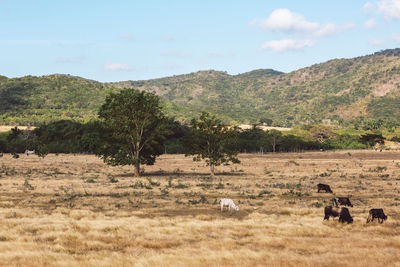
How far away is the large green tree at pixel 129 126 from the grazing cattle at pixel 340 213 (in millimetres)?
34794

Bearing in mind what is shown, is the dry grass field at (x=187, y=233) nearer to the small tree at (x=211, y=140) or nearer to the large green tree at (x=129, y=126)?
the large green tree at (x=129, y=126)

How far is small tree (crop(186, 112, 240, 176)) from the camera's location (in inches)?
2324

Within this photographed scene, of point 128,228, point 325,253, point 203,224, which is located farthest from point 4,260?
point 325,253

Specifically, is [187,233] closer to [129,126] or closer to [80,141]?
[129,126]

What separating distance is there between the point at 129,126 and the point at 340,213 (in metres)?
37.3

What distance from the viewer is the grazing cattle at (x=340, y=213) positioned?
2081 cm

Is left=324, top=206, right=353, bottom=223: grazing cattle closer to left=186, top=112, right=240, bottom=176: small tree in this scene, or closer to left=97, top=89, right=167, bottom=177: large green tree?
left=97, top=89, right=167, bottom=177: large green tree

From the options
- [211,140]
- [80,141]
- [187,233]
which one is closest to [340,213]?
[187,233]

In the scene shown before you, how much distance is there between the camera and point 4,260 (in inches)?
543

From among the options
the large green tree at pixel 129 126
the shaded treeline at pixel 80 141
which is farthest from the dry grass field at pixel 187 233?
the shaded treeline at pixel 80 141

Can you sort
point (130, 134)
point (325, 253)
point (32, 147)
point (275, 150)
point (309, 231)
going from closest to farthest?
point (325, 253) → point (309, 231) → point (130, 134) → point (32, 147) → point (275, 150)

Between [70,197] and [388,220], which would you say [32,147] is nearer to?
[70,197]

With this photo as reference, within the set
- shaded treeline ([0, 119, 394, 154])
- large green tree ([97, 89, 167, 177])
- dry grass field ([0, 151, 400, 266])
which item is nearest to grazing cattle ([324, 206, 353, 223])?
dry grass field ([0, 151, 400, 266])

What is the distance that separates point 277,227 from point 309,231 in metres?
1.55
